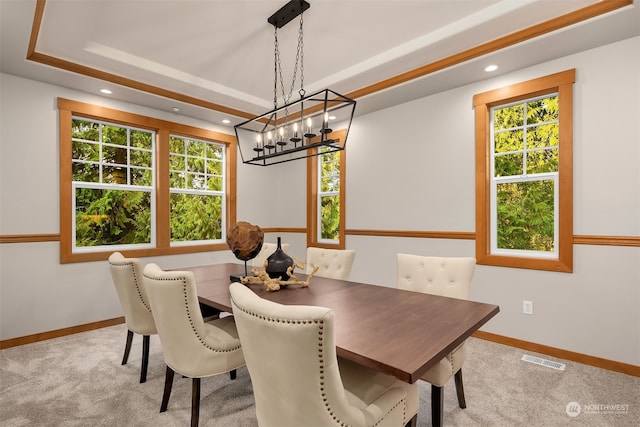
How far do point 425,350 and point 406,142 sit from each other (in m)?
2.99

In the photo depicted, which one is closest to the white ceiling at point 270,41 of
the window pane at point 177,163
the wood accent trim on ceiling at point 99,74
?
the wood accent trim on ceiling at point 99,74

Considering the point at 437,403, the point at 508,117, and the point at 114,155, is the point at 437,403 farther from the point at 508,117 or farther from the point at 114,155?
the point at 114,155

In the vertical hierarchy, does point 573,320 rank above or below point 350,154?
below

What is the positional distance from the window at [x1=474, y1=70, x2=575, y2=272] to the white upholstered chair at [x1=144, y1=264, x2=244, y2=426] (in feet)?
8.50

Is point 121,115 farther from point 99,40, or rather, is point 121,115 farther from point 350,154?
point 350,154

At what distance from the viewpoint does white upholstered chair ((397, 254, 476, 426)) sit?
177 centimetres

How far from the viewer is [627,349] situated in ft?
7.88

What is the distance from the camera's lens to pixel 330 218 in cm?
471

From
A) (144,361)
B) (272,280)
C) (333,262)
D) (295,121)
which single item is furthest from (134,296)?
(295,121)

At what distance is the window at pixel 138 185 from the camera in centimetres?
338

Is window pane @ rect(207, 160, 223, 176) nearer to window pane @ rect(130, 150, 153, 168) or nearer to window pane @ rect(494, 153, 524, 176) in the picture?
window pane @ rect(130, 150, 153, 168)

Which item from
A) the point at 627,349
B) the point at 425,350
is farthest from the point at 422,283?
the point at 627,349

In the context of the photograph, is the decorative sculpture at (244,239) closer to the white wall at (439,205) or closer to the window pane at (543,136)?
the white wall at (439,205)

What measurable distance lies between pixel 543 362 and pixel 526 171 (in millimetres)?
1686
